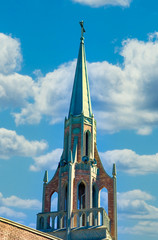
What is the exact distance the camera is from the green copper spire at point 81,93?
4688cm

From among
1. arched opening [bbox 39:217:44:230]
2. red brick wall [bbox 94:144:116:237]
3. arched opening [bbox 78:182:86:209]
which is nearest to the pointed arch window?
red brick wall [bbox 94:144:116:237]

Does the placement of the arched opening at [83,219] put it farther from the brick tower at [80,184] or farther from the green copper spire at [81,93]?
the green copper spire at [81,93]

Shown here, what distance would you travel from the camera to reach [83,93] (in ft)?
156

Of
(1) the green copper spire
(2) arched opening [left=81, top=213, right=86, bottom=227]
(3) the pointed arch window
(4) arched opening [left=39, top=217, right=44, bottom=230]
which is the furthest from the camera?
(1) the green copper spire

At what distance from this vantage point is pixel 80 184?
145 ft

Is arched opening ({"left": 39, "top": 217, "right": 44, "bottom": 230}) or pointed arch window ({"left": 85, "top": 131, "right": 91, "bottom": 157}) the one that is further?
pointed arch window ({"left": 85, "top": 131, "right": 91, "bottom": 157})

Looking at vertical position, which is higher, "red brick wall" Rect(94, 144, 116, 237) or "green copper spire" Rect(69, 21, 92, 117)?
"green copper spire" Rect(69, 21, 92, 117)

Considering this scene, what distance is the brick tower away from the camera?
39.2m

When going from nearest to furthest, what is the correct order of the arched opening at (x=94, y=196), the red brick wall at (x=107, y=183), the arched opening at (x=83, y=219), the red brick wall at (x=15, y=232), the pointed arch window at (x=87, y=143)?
the red brick wall at (x=15, y=232) → the arched opening at (x=83, y=219) → the red brick wall at (x=107, y=183) → the arched opening at (x=94, y=196) → the pointed arch window at (x=87, y=143)

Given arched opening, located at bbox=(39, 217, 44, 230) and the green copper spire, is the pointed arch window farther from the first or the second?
arched opening, located at bbox=(39, 217, 44, 230)

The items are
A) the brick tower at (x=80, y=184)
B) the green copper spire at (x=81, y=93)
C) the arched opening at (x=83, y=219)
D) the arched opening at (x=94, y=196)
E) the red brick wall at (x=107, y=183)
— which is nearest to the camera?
the brick tower at (x=80, y=184)

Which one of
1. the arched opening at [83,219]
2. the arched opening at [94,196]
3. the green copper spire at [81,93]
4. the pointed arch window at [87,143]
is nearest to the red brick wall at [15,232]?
the arched opening at [83,219]

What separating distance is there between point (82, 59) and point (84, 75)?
2.35 metres

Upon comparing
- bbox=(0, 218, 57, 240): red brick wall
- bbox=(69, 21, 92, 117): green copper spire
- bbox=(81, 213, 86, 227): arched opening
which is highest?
bbox=(69, 21, 92, 117): green copper spire
